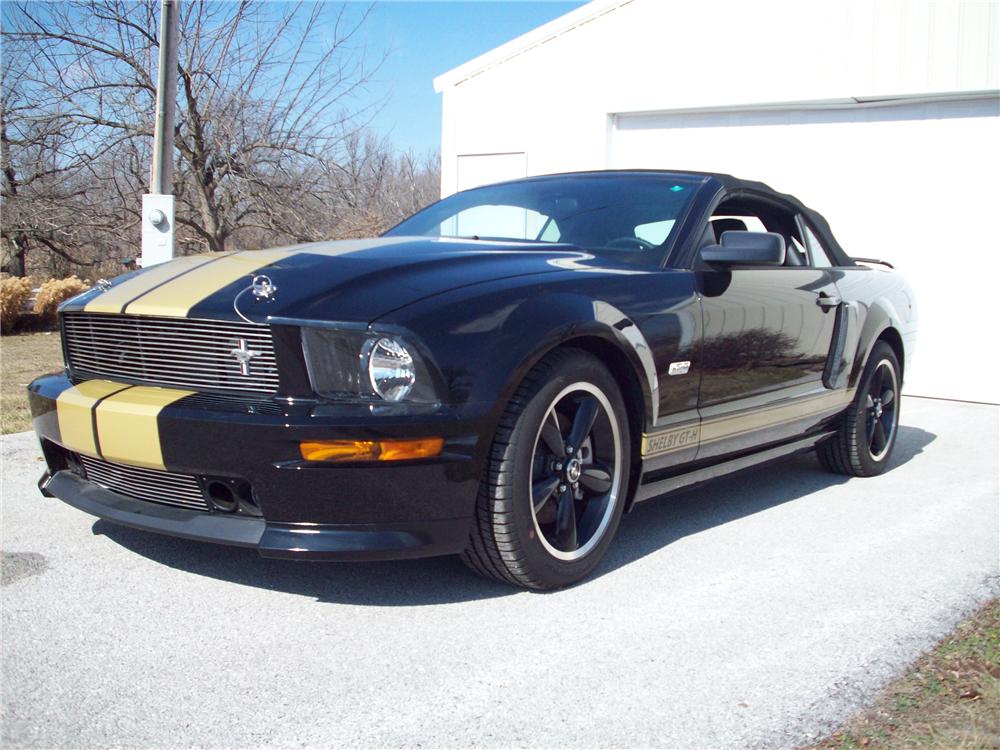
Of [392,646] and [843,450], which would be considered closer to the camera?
[392,646]

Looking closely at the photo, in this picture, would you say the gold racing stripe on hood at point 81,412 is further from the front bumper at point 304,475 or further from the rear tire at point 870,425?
the rear tire at point 870,425

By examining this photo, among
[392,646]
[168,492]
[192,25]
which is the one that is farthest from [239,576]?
[192,25]

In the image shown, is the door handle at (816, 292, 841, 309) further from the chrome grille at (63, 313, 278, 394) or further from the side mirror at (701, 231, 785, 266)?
the chrome grille at (63, 313, 278, 394)

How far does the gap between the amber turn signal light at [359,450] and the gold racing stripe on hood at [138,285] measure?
92cm

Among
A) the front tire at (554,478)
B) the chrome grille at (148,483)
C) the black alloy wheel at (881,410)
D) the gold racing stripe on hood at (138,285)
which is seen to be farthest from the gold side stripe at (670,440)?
the black alloy wheel at (881,410)

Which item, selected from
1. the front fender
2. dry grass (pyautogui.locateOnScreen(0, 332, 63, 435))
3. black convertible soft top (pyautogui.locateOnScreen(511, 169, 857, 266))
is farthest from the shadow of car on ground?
dry grass (pyautogui.locateOnScreen(0, 332, 63, 435))

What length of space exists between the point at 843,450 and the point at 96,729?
400 centimetres

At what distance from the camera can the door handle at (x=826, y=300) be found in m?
4.65

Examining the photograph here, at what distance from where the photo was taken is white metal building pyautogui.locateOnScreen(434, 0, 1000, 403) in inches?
328

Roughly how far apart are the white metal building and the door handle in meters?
4.28

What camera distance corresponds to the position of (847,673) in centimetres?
273

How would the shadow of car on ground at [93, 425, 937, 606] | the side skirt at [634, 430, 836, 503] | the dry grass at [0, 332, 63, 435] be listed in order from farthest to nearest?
the dry grass at [0, 332, 63, 435], the side skirt at [634, 430, 836, 503], the shadow of car on ground at [93, 425, 937, 606]

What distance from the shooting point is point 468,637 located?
9.55ft

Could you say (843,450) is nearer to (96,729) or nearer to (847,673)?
(847,673)
